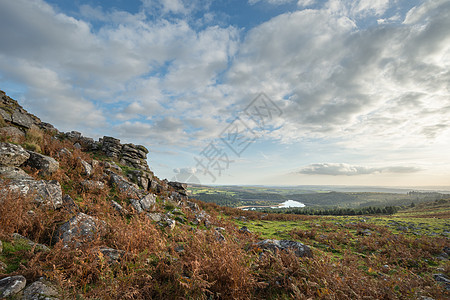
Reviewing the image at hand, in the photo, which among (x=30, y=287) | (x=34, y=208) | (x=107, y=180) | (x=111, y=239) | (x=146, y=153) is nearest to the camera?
(x=30, y=287)

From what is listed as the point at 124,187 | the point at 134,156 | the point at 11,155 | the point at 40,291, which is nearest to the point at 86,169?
the point at 124,187

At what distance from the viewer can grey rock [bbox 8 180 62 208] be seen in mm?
6526

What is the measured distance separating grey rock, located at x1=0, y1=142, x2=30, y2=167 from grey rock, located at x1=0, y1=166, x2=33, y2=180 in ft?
1.84

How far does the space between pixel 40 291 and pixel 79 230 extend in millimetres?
2329

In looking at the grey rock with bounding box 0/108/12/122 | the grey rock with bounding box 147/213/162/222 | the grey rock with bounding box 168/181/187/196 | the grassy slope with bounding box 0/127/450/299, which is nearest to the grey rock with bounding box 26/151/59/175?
the grassy slope with bounding box 0/127/450/299

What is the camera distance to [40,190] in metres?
7.02

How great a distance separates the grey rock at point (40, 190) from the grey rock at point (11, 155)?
7.59 ft

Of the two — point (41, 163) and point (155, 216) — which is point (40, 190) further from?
point (155, 216)

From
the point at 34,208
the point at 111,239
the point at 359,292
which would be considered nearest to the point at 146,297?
the point at 111,239

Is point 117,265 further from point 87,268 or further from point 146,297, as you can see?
point 146,297

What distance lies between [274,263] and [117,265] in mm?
4407

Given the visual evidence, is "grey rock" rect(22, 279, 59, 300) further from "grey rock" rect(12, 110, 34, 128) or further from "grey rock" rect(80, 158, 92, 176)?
"grey rock" rect(12, 110, 34, 128)

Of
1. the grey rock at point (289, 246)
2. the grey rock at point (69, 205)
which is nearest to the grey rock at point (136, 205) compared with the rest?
the grey rock at point (69, 205)

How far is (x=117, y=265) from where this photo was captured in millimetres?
4469
